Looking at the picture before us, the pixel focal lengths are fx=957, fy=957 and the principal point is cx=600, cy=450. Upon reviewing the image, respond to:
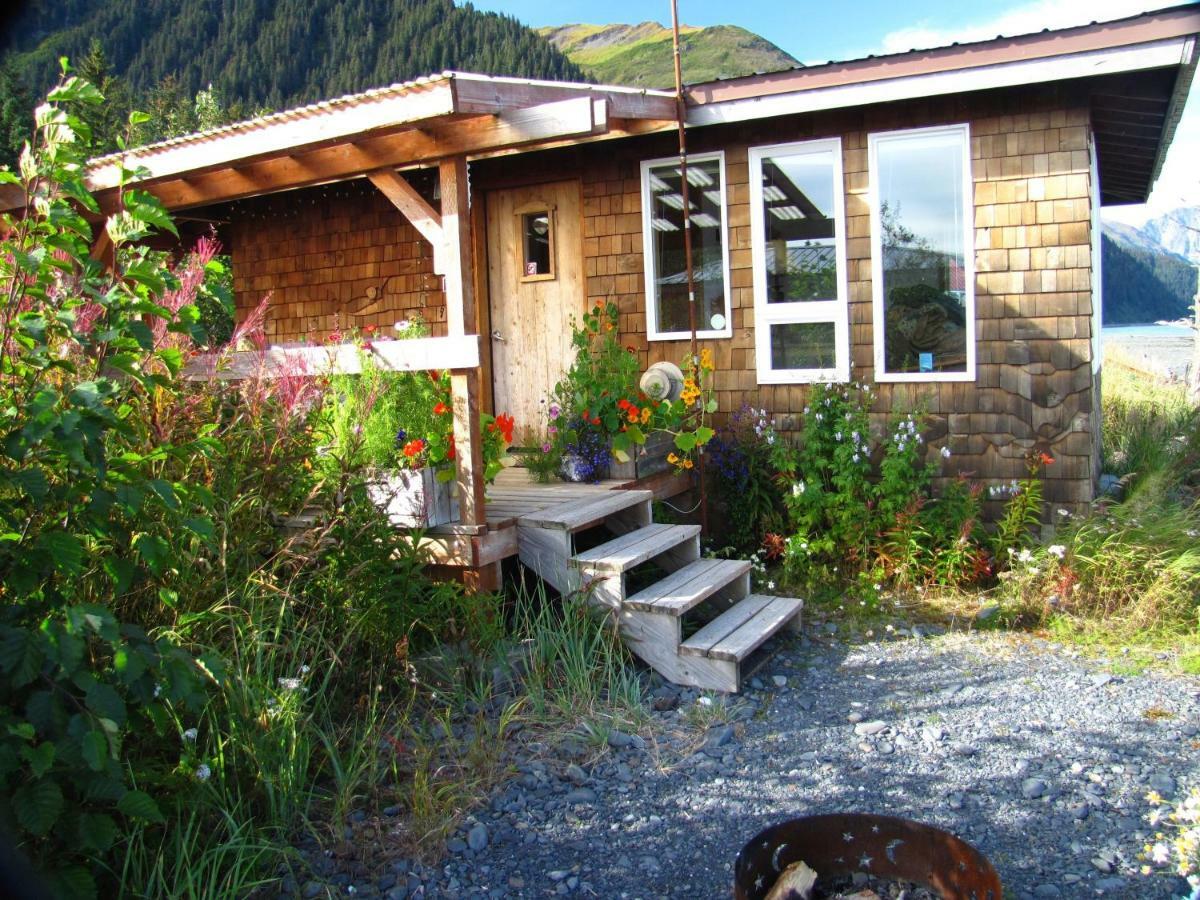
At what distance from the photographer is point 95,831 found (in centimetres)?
221

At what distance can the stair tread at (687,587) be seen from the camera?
15.3 ft

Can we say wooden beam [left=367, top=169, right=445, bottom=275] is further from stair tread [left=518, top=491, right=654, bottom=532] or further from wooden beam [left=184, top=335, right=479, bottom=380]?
stair tread [left=518, top=491, right=654, bottom=532]

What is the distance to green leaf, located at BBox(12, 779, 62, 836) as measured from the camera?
2.08m

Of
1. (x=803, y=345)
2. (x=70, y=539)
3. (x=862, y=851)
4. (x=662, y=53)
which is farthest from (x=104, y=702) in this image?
(x=662, y=53)

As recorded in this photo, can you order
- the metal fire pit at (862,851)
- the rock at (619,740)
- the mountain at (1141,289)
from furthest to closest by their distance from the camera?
1. the mountain at (1141,289)
2. the rock at (619,740)
3. the metal fire pit at (862,851)

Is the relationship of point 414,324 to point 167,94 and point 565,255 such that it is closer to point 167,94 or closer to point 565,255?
point 565,255

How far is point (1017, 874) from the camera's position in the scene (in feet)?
9.55

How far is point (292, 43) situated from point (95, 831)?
4623cm

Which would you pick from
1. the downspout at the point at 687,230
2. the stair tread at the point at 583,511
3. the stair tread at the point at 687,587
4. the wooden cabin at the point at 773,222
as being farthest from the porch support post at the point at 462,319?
the downspout at the point at 687,230

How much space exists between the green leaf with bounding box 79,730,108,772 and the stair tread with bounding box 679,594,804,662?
2.91m

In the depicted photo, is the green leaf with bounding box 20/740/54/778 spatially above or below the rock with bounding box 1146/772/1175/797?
above

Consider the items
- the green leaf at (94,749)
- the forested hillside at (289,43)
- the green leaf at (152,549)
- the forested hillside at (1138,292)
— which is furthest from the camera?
the forested hillside at (1138,292)

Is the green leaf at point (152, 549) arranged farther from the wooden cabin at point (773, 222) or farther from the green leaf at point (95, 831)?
the wooden cabin at point (773, 222)

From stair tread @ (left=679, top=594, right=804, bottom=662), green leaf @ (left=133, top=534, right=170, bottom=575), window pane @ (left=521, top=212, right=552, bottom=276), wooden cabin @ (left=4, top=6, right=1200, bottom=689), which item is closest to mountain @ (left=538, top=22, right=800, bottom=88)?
window pane @ (left=521, top=212, right=552, bottom=276)
